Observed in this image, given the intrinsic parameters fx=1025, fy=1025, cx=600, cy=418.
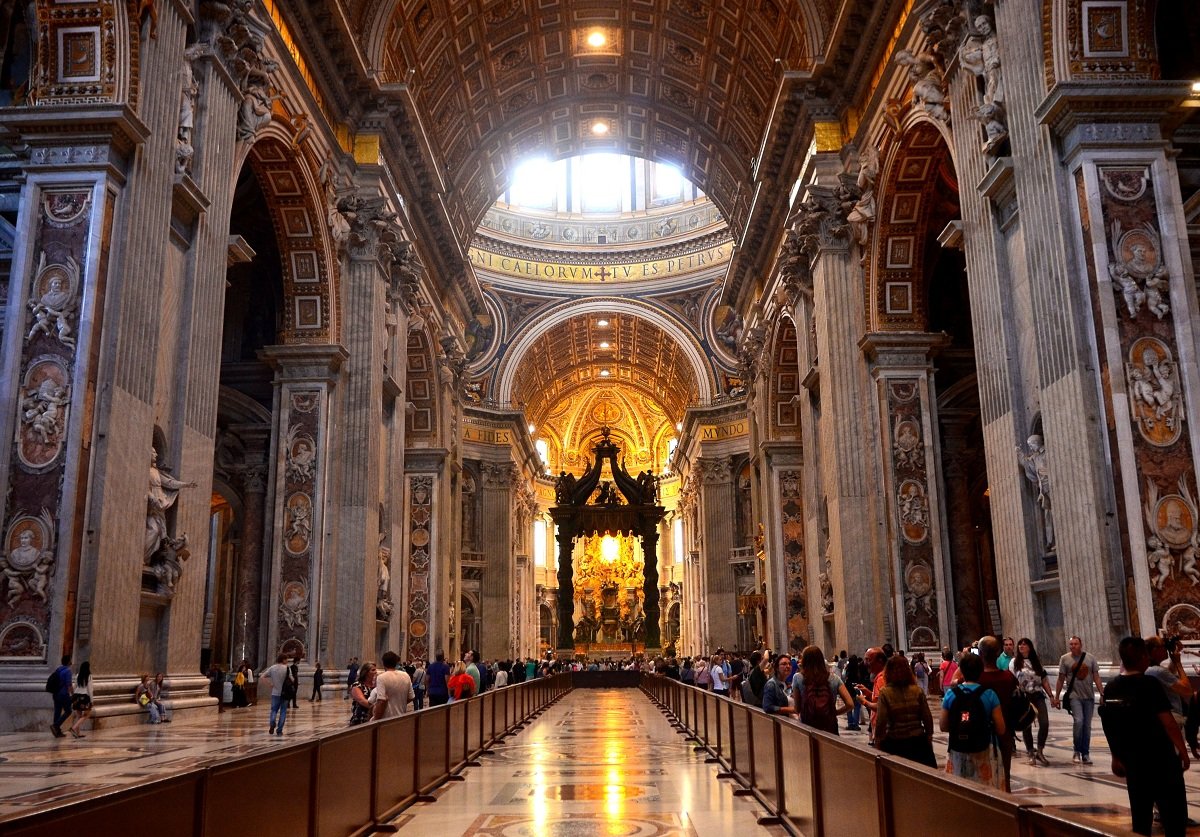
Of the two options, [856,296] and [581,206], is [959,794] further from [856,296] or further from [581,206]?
[581,206]

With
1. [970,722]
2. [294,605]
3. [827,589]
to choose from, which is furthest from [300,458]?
[970,722]

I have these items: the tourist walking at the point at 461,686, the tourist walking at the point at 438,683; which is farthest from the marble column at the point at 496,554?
the tourist walking at the point at 438,683

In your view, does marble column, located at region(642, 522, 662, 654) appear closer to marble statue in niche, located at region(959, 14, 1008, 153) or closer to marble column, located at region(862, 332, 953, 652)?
marble column, located at region(862, 332, 953, 652)

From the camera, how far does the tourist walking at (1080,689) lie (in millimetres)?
6785

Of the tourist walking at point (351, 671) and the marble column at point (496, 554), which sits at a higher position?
the marble column at point (496, 554)

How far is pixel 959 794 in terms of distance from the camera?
2.76 m

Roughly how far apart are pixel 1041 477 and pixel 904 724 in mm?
5884

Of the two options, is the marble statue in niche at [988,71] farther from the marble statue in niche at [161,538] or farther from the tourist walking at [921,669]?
the marble statue in niche at [161,538]

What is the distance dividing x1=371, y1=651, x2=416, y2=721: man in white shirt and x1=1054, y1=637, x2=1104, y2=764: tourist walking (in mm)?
4651

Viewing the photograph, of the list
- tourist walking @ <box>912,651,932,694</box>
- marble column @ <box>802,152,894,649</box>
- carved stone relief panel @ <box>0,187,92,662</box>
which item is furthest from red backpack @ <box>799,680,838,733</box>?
marble column @ <box>802,152,894,649</box>

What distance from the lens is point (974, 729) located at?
462cm

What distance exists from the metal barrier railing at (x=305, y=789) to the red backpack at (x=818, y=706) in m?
2.45

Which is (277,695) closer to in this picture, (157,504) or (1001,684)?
(157,504)

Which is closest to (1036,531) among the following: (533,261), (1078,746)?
(1078,746)
